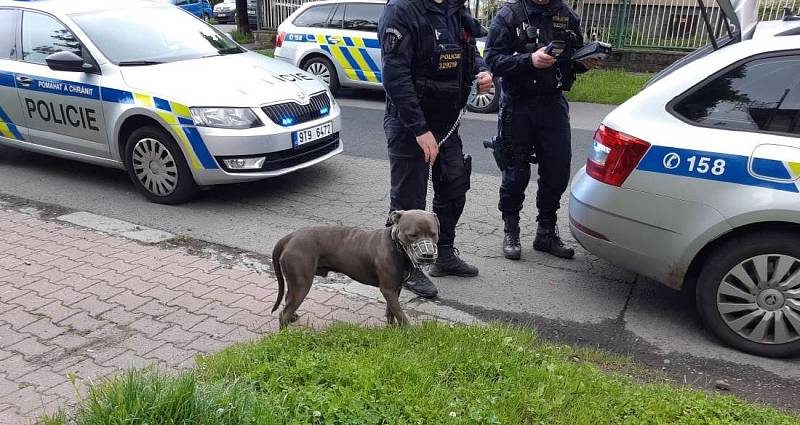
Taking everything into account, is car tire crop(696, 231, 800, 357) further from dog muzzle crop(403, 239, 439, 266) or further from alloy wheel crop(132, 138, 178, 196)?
alloy wheel crop(132, 138, 178, 196)

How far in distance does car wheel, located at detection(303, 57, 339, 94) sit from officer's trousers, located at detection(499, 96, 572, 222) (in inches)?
291

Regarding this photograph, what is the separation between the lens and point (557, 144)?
4.59 m

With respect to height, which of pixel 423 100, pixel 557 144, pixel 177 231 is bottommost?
pixel 177 231

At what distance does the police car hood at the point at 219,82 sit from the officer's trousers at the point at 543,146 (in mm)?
2279

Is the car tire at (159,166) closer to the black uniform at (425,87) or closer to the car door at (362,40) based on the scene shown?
the black uniform at (425,87)

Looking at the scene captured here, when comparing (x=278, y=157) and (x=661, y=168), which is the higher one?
(x=661, y=168)

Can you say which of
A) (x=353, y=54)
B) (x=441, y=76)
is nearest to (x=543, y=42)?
(x=441, y=76)

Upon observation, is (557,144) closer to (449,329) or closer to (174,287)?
(449,329)

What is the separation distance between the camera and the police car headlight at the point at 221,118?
5.56 metres

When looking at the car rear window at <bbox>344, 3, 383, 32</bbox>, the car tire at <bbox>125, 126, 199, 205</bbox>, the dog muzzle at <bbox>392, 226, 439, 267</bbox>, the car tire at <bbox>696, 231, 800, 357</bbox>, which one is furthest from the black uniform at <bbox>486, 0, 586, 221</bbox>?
the car rear window at <bbox>344, 3, 383, 32</bbox>

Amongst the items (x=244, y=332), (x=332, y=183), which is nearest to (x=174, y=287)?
(x=244, y=332)

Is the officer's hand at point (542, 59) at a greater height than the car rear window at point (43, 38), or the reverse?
the officer's hand at point (542, 59)

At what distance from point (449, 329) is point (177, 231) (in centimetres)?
277

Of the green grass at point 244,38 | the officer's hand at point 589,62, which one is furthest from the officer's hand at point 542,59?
the green grass at point 244,38
